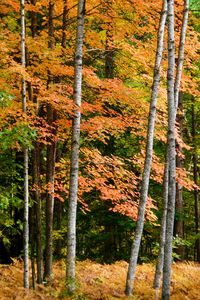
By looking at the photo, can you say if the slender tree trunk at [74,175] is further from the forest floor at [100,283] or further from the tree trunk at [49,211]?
the tree trunk at [49,211]

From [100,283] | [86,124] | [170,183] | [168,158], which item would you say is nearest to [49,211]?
[100,283]

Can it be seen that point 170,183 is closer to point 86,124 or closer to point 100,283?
point 86,124

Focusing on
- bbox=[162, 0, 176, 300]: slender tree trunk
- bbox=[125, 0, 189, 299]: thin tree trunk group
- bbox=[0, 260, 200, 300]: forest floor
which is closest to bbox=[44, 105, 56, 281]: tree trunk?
bbox=[0, 260, 200, 300]: forest floor

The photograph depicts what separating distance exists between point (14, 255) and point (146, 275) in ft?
16.0

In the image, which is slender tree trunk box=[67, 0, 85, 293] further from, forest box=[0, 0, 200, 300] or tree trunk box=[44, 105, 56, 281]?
tree trunk box=[44, 105, 56, 281]

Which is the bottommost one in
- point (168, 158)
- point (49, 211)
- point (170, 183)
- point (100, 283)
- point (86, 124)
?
point (100, 283)

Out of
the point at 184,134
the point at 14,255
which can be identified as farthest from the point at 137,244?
the point at 184,134

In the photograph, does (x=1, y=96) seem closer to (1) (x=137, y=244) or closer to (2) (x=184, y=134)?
(1) (x=137, y=244)

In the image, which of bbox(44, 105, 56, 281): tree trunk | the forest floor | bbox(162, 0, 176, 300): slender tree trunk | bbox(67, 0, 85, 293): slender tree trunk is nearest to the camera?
bbox(162, 0, 176, 300): slender tree trunk

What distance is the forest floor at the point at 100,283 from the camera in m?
8.50

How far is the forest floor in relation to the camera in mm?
8500

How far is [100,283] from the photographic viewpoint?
403 inches

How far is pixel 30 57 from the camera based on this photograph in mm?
9664

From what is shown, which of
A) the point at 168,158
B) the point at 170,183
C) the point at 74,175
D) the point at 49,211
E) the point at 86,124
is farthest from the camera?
the point at 86,124
